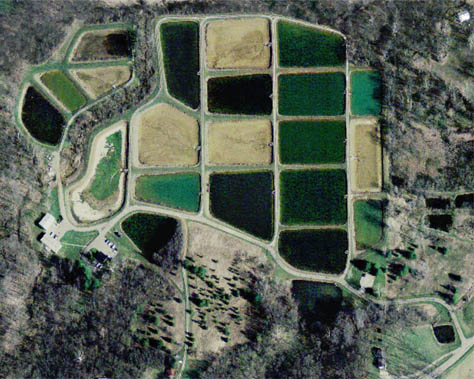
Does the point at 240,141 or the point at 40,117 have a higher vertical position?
the point at 40,117

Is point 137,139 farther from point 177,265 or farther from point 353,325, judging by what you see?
point 353,325

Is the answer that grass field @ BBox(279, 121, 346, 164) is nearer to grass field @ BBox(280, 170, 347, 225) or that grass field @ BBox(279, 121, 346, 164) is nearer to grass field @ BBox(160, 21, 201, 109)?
grass field @ BBox(280, 170, 347, 225)

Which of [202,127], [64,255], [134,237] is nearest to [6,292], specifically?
[64,255]

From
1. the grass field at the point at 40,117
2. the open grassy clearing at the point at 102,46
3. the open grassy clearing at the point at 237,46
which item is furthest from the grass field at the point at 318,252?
the grass field at the point at 40,117

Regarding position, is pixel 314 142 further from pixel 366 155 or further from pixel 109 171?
pixel 109 171

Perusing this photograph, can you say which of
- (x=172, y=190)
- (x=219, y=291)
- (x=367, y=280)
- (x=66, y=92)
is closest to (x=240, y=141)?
(x=172, y=190)

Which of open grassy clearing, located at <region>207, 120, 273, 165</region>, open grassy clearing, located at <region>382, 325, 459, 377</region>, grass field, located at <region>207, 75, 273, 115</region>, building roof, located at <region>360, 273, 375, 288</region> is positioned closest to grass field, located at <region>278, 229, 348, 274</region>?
building roof, located at <region>360, 273, 375, 288</region>

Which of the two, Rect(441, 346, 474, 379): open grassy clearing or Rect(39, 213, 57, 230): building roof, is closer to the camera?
Rect(39, 213, 57, 230): building roof

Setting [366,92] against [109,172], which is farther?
[109,172]

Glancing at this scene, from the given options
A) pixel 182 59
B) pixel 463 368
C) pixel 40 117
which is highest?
pixel 182 59
